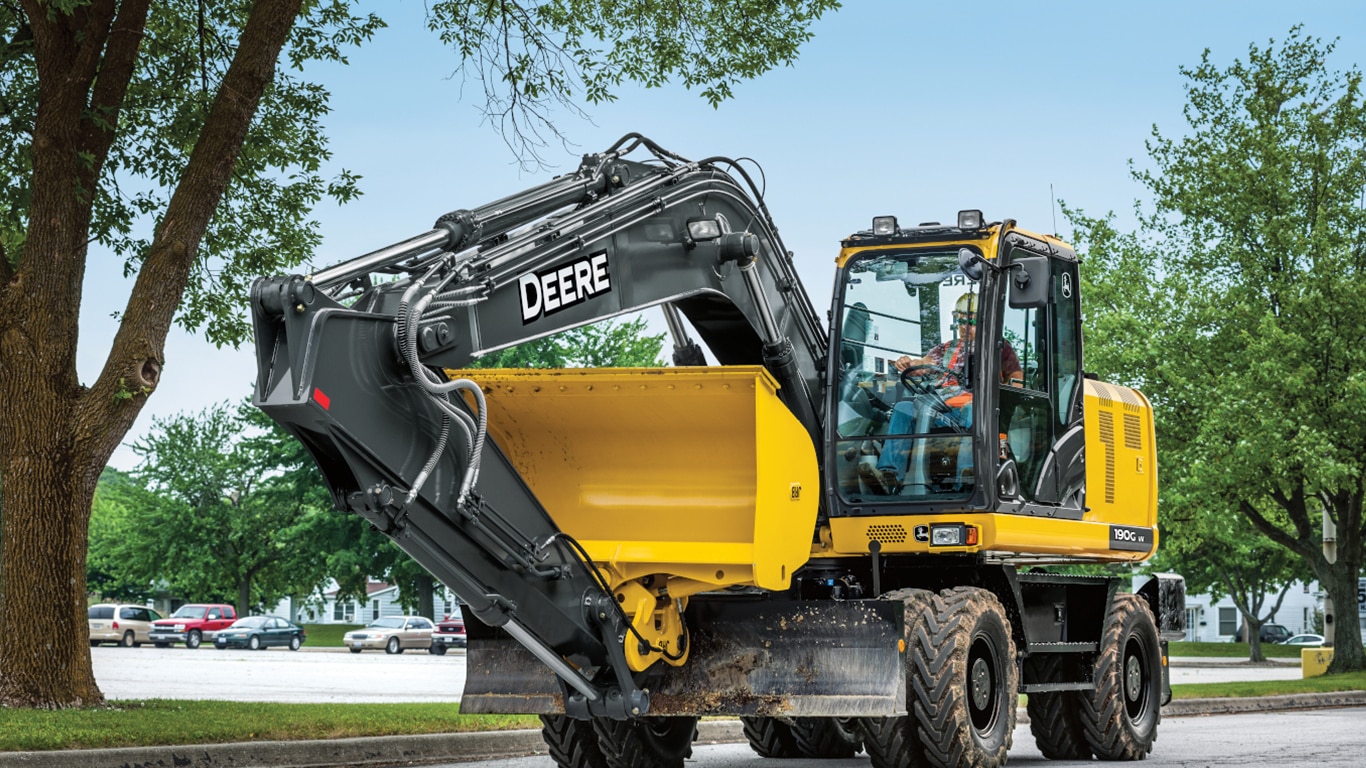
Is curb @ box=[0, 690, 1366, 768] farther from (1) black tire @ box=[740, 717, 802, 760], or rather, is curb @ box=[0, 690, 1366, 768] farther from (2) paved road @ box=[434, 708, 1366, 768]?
(1) black tire @ box=[740, 717, 802, 760]

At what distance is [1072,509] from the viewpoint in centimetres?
1148

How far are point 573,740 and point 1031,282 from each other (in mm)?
4295

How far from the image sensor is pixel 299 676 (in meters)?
32.0

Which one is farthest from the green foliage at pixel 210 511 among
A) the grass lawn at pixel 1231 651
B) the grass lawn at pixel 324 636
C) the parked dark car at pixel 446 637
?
the grass lawn at pixel 1231 651

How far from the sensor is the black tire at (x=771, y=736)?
40.6 ft

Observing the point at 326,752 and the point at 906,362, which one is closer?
the point at 906,362

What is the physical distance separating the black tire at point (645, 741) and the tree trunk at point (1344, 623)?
23.7 metres

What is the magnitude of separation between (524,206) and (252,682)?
22155 millimetres

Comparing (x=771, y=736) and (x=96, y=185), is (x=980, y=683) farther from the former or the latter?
(x=96, y=185)

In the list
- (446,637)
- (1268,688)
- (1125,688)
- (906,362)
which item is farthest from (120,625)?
(906,362)

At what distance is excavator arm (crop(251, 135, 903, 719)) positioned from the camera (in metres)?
6.97

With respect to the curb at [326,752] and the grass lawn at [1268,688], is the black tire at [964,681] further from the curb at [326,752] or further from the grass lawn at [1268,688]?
the grass lawn at [1268,688]

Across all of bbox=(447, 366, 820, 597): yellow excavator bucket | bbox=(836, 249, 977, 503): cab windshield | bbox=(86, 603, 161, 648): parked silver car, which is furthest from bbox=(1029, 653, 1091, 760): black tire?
bbox=(86, 603, 161, 648): parked silver car

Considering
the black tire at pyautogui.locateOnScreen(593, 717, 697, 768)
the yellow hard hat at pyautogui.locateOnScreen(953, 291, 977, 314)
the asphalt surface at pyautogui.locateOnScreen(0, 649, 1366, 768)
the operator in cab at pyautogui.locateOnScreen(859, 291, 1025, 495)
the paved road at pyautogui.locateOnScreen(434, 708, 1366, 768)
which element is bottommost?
the paved road at pyautogui.locateOnScreen(434, 708, 1366, 768)
